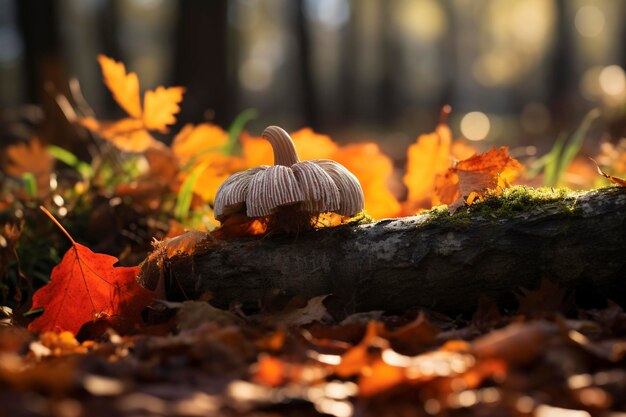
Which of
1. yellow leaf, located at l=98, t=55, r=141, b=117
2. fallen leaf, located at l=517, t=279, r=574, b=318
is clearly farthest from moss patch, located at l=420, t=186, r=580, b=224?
yellow leaf, located at l=98, t=55, r=141, b=117

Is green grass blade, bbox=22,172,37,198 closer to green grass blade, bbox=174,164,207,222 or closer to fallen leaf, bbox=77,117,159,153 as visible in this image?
fallen leaf, bbox=77,117,159,153

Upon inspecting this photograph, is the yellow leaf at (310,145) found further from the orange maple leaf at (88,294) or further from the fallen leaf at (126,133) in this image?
the orange maple leaf at (88,294)

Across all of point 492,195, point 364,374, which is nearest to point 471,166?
point 492,195

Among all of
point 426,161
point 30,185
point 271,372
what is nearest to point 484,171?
point 426,161

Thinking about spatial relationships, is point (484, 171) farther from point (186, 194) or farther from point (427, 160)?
point (186, 194)

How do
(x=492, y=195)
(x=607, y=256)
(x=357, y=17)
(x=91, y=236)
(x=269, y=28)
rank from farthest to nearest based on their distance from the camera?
(x=269, y=28) < (x=357, y=17) < (x=91, y=236) < (x=492, y=195) < (x=607, y=256)

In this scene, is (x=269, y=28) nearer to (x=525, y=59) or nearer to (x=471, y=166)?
(x=525, y=59)
